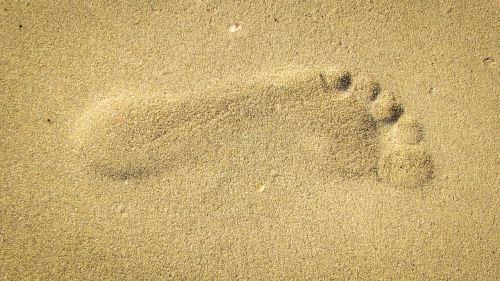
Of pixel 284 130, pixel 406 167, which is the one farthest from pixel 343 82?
pixel 406 167

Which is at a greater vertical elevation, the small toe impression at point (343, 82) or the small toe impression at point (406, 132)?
the small toe impression at point (343, 82)

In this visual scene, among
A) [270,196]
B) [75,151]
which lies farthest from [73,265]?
[270,196]

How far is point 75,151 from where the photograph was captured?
146 centimetres

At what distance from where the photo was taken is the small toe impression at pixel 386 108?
4.99 ft

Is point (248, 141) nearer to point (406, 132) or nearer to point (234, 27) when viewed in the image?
point (234, 27)

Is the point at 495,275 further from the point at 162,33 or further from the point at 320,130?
the point at 162,33

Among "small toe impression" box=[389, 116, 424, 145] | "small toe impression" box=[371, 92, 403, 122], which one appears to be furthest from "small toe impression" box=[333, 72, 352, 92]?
"small toe impression" box=[389, 116, 424, 145]

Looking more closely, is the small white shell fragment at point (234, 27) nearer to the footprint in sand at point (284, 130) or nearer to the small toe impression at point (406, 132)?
the footprint in sand at point (284, 130)

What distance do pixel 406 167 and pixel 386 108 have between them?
272 mm

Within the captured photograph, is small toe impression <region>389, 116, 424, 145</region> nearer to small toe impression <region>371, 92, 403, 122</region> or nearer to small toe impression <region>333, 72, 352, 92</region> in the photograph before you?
small toe impression <region>371, 92, 403, 122</region>

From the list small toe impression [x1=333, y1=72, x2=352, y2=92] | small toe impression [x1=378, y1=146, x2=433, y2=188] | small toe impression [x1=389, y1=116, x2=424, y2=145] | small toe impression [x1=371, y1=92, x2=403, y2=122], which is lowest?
small toe impression [x1=378, y1=146, x2=433, y2=188]

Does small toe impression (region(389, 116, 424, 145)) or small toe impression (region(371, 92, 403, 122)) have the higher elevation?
small toe impression (region(371, 92, 403, 122))

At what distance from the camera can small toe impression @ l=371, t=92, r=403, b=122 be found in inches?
59.8

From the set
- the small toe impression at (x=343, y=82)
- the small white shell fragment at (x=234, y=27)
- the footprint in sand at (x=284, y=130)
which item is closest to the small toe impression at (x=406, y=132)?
the footprint in sand at (x=284, y=130)
